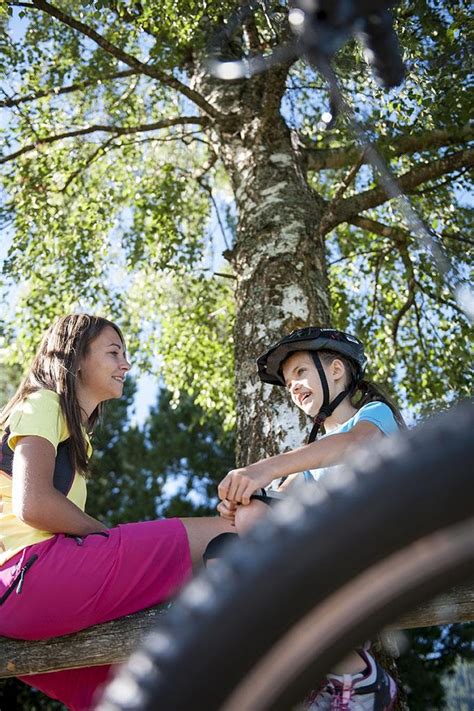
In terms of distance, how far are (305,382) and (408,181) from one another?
3.09 metres

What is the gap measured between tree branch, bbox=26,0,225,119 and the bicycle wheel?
16.3 feet

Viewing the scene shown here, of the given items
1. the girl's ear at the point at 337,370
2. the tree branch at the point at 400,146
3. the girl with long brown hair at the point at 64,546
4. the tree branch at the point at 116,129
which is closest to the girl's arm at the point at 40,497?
the girl with long brown hair at the point at 64,546

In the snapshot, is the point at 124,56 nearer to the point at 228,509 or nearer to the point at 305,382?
the point at 305,382

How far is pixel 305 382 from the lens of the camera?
3.05m

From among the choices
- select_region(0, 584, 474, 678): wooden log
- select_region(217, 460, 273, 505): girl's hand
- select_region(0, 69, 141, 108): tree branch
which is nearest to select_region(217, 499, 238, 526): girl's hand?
select_region(217, 460, 273, 505): girl's hand

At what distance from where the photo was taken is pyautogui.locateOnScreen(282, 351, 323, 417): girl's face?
3.01 metres

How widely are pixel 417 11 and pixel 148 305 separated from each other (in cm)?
597

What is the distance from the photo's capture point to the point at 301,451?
2387 mm

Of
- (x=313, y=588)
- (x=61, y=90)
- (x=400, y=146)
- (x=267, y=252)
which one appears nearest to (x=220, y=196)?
(x=61, y=90)

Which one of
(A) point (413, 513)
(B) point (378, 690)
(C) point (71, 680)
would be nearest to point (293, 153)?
(C) point (71, 680)

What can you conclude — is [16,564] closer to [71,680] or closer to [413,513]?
[71,680]

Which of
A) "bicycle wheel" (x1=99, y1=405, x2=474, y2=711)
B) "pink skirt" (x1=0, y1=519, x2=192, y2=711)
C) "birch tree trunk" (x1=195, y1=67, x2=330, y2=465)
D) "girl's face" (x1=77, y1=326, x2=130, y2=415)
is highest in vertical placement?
"birch tree trunk" (x1=195, y1=67, x2=330, y2=465)

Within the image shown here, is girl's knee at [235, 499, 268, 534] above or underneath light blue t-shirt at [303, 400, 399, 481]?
underneath

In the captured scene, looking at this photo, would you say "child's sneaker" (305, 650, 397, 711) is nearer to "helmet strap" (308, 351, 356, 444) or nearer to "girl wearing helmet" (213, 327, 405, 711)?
"girl wearing helmet" (213, 327, 405, 711)
